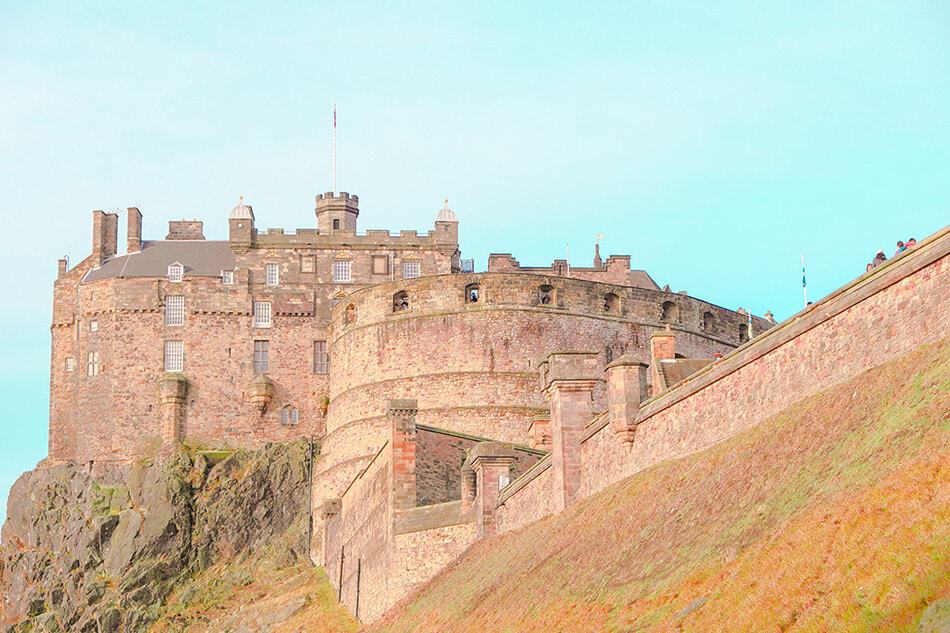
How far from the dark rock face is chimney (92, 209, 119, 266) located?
11.4m

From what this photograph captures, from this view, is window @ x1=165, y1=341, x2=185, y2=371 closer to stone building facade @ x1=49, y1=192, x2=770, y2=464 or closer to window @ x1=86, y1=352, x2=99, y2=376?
stone building facade @ x1=49, y1=192, x2=770, y2=464

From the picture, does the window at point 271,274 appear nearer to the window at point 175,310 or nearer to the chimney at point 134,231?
the window at point 175,310

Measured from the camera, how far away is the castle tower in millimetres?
76250

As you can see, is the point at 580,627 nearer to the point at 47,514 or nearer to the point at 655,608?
the point at 655,608

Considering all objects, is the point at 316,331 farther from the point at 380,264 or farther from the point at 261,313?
the point at 380,264

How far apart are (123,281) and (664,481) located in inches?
1937

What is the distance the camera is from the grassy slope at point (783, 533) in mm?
17141

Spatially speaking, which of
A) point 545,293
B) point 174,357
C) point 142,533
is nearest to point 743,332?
point 545,293

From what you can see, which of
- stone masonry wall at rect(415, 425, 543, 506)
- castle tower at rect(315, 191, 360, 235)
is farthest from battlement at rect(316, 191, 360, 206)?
stone masonry wall at rect(415, 425, 543, 506)

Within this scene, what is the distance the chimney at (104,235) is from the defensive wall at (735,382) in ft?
139

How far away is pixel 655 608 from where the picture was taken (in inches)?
876

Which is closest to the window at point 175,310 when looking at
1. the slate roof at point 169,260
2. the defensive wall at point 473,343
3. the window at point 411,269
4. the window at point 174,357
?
the window at point 174,357

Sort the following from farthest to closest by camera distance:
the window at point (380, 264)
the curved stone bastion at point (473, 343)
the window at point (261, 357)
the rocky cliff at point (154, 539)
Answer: the window at point (380, 264)
the window at point (261, 357)
the rocky cliff at point (154, 539)
the curved stone bastion at point (473, 343)

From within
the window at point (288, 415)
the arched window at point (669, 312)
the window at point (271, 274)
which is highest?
the window at point (271, 274)
